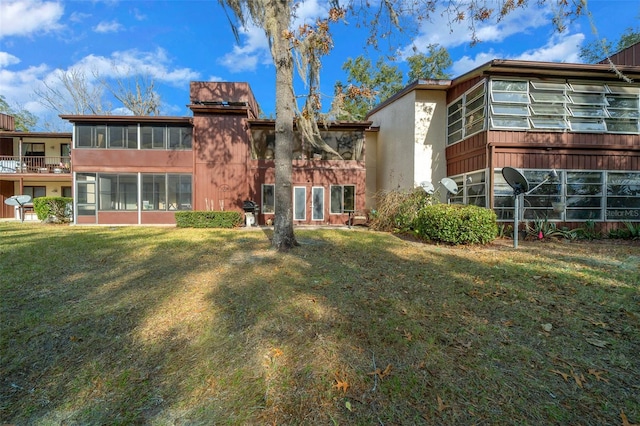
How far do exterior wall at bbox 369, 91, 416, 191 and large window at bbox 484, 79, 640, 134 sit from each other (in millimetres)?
3194

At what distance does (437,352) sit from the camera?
257 cm

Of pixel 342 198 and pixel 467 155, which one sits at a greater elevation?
pixel 467 155

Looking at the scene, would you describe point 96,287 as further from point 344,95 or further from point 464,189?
point 464,189

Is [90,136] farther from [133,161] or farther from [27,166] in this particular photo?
[27,166]

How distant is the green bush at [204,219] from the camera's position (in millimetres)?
12109

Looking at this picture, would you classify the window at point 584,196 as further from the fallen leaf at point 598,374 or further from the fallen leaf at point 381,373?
the fallen leaf at point 381,373

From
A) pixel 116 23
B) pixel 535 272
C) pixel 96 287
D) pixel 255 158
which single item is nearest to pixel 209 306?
pixel 96 287

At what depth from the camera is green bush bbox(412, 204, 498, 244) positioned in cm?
739

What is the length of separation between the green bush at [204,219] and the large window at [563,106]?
1046cm

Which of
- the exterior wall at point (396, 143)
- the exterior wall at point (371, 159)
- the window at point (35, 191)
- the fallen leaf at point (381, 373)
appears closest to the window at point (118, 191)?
the window at point (35, 191)

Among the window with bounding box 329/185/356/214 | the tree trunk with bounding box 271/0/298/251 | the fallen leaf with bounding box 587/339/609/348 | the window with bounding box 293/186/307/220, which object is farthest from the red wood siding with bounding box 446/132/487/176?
the fallen leaf with bounding box 587/339/609/348

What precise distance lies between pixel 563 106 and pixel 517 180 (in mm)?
4414

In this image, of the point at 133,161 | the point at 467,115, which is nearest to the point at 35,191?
the point at 133,161

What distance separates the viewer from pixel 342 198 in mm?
14109
